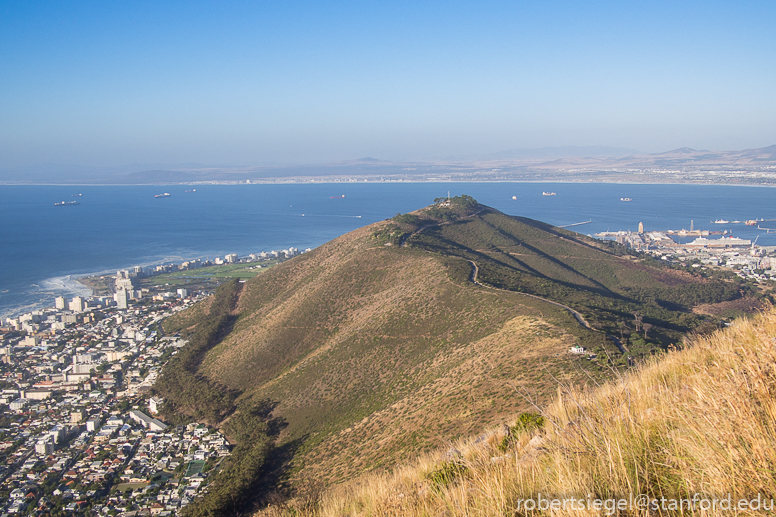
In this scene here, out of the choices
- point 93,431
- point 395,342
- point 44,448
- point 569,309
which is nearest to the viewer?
point 44,448

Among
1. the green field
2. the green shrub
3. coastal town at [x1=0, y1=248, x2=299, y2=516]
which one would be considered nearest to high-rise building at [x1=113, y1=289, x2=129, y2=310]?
coastal town at [x1=0, y1=248, x2=299, y2=516]

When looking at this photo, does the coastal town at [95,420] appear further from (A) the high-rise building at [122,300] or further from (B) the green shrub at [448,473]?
(B) the green shrub at [448,473]

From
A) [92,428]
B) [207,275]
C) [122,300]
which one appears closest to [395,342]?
[92,428]

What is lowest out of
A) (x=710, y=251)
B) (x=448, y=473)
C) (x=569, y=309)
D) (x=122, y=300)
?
(x=710, y=251)

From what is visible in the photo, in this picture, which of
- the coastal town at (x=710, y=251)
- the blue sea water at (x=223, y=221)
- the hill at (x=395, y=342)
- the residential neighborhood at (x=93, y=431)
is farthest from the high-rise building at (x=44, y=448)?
the coastal town at (x=710, y=251)

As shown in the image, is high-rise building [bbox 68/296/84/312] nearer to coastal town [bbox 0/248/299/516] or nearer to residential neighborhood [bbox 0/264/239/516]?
coastal town [bbox 0/248/299/516]

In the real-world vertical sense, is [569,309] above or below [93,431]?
above

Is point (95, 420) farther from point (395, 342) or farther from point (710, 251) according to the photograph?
point (710, 251)
